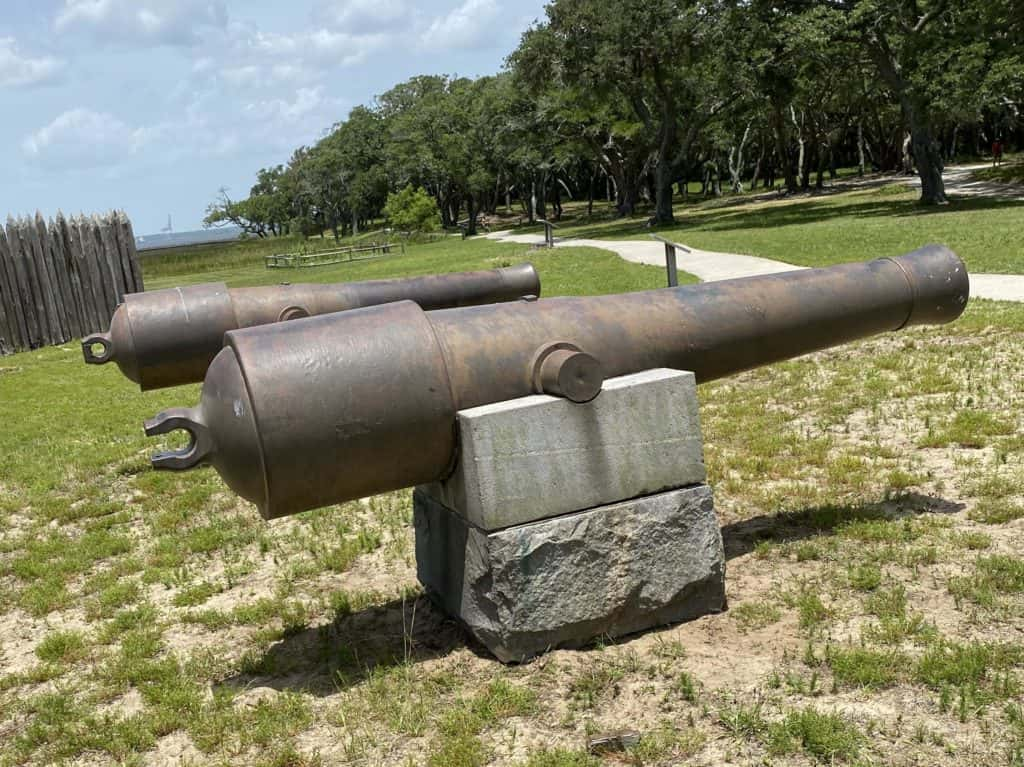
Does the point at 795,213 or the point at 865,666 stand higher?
the point at 795,213

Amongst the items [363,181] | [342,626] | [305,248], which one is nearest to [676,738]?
[342,626]

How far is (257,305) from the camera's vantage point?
666 centimetres

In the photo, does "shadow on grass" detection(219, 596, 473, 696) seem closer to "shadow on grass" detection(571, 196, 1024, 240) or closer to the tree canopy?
"shadow on grass" detection(571, 196, 1024, 240)

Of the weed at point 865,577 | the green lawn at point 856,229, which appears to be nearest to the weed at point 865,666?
the weed at point 865,577

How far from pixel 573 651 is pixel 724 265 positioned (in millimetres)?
14838

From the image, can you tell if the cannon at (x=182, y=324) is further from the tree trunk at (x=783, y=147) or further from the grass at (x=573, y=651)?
the tree trunk at (x=783, y=147)

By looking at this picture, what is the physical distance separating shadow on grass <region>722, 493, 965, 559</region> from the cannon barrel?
1.01m

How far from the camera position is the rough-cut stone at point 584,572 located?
12.9ft

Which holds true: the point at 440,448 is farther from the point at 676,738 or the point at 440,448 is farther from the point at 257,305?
the point at 257,305

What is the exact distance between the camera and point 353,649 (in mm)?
4332

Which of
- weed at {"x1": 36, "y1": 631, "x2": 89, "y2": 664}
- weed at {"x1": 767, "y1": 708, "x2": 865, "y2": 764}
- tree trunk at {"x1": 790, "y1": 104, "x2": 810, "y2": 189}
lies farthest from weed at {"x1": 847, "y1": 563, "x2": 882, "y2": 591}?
tree trunk at {"x1": 790, "y1": 104, "x2": 810, "y2": 189}

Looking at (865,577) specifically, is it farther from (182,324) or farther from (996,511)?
(182,324)

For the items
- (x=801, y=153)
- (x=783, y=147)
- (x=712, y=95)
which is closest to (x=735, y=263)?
(x=712, y=95)

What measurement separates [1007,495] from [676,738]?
294 cm
